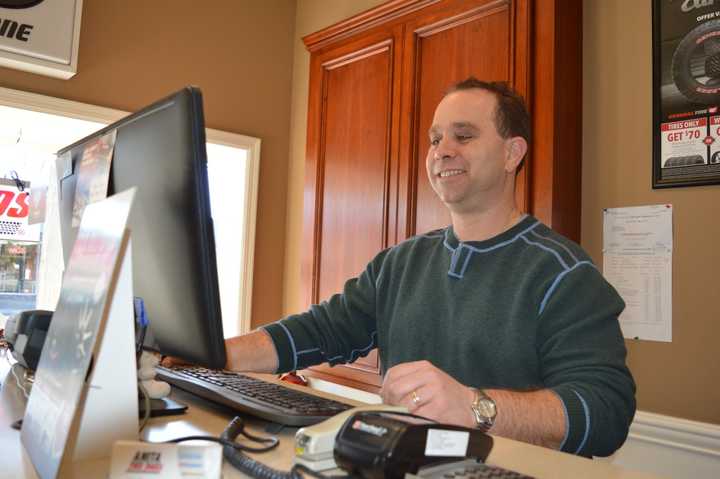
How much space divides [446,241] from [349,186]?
4.08 ft

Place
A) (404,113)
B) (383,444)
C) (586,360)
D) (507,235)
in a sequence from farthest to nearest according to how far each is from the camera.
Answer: (404,113) → (507,235) → (586,360) → (383,444)

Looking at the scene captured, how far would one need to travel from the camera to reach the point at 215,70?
3.19 metres

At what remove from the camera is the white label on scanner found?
58 centimetres

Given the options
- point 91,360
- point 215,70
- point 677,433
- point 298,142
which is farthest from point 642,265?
point 215,70

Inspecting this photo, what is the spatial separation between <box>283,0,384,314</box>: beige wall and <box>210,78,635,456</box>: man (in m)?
1.88

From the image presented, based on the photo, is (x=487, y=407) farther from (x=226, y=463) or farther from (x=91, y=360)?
(x=91, y=360)

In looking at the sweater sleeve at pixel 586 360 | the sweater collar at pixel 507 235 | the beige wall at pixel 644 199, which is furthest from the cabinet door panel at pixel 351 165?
the sweater sleeve at pixel 586 360

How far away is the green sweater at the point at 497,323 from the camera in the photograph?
987 mm

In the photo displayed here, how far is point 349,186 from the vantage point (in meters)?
2.68

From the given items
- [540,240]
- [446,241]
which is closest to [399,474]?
[540,240]

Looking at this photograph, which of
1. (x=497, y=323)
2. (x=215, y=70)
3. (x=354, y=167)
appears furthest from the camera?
(x=215, y=70)

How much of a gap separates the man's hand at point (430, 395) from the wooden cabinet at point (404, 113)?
120 cm

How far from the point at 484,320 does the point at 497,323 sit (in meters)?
0.03

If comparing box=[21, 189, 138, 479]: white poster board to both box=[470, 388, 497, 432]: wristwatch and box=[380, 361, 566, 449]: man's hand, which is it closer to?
box=[380, 361, 566, 449]: man's hand
